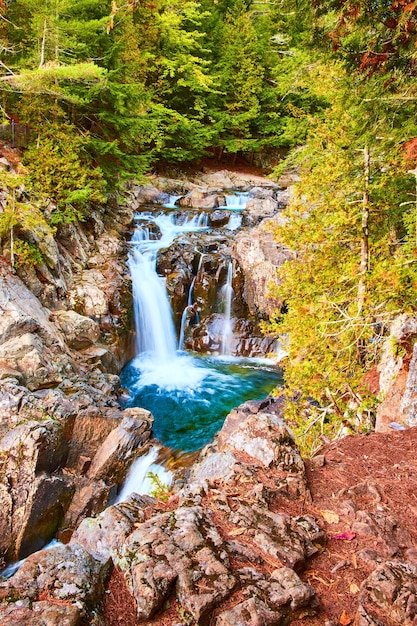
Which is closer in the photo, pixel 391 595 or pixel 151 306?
pixel 391 595

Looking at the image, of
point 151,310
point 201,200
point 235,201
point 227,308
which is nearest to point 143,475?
point 151,310

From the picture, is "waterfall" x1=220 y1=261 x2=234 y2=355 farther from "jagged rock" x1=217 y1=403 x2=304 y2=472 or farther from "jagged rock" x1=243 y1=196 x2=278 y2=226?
"jagged rock" x1=217 y1=403 x2=304 y2=472

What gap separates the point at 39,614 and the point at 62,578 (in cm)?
24

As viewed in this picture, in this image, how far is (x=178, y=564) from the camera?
2154mm

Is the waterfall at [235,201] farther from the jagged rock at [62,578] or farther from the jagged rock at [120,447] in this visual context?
the jagged rock at [62,578]

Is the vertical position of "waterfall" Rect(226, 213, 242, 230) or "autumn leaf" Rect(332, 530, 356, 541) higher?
"waterfall" Rect(226, 213, 242, 230)

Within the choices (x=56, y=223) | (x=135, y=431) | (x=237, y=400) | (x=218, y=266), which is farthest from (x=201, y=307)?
(x=135, y=431)

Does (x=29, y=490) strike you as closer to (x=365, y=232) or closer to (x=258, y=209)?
(x=365, y=232)

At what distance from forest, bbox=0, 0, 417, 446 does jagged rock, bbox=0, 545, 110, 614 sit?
3.43 m

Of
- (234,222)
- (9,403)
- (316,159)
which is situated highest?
(234,222)

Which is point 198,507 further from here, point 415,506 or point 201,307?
point 201,307

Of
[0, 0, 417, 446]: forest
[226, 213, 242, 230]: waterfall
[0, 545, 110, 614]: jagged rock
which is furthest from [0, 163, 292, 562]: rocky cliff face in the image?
[0, 545, 110, 614]: jagged rock

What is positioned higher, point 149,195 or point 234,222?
point 149,195

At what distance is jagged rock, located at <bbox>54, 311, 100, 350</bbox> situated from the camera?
962 cm
